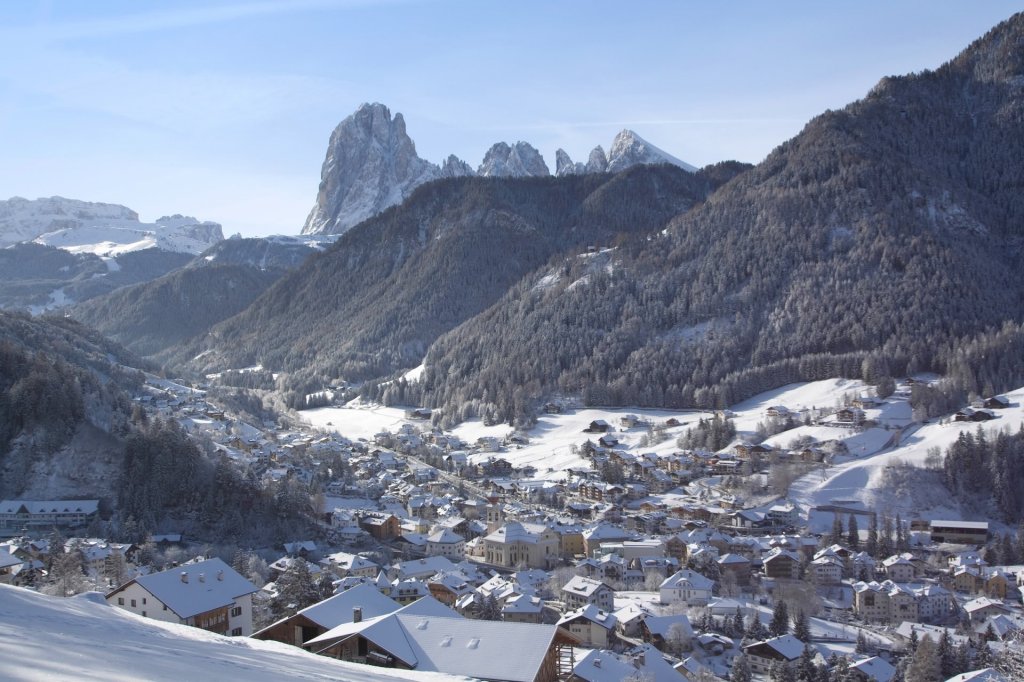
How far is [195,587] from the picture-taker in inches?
1277

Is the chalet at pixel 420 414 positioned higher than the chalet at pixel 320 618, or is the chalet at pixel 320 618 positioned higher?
the chalet at pixel 320 618

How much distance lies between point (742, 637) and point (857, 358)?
64.8 m

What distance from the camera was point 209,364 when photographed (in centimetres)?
19025

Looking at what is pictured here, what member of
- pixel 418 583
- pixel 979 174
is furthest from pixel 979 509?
pixel 979 174

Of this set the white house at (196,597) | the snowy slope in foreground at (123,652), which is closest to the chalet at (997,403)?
the white house at (196,597)

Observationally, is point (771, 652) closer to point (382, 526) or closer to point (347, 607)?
point (347, 607)

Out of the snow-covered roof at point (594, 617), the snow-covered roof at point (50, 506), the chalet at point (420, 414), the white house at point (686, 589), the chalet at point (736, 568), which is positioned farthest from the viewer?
the chalet at point (420, 414)

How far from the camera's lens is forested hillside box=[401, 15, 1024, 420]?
10769cm

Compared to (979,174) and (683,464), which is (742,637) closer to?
(683,464)

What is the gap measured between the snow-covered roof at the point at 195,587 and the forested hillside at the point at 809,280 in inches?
3013

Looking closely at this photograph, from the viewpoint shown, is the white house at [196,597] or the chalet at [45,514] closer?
the white house at [196,597]

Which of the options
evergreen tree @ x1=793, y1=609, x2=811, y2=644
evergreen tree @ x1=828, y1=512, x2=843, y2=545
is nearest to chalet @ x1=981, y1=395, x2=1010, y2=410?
evergreen tree @ x1=828, y1=512, x2=843, y2=545

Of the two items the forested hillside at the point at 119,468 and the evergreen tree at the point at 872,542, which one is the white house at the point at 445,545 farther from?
the evergreen tree at the point at 872,542

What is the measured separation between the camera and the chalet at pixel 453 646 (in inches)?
928
